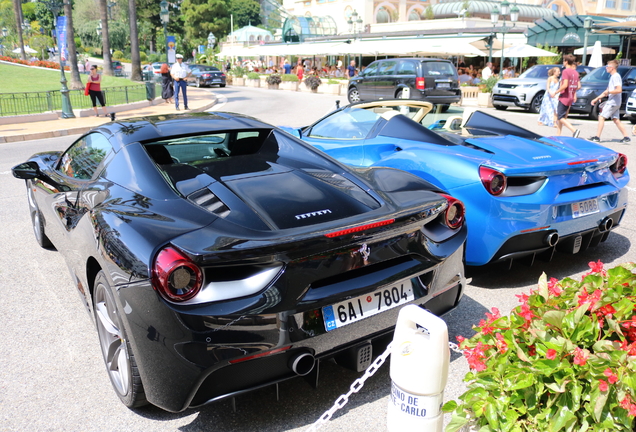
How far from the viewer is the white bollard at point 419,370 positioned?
1771 millimetres

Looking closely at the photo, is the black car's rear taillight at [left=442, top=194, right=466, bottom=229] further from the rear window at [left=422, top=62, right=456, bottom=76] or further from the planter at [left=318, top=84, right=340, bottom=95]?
the planter at [left=318, top=84, right=340, bottom=95]

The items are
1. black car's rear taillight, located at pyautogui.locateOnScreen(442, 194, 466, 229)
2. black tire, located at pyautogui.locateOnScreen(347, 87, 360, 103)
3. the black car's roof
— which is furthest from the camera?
black tire, located at pyautogui.locateOnScreen(347, 87, 360, 103)

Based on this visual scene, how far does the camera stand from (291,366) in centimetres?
255

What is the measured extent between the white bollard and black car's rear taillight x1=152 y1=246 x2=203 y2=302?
0.96 meters

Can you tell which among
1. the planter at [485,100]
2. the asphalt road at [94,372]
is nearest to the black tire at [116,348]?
the asphalt road at [94,372]

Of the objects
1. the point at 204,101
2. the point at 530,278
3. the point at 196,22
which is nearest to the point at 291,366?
the point at 530,278

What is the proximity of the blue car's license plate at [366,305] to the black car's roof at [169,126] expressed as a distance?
1603mm

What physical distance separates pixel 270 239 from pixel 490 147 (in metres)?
2.76

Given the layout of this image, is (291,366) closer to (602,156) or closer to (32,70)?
(602,156)

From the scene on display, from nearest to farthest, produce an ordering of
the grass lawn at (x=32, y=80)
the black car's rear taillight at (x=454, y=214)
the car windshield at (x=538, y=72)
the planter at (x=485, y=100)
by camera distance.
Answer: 1. the black car's rear taillight at (x=454, y=214)
2. the car windshield at (x=538, y=72)
3. the planter at (x=485, y=100)
4. the grass lawn at (x=32, y=80)

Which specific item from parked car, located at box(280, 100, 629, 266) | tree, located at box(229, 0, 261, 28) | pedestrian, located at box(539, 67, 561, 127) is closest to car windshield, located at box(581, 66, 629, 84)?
pedestrian, located at box(539, 67, 561, 127)

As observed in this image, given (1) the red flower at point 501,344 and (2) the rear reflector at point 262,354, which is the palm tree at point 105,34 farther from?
(1) the red flower at point 501,344

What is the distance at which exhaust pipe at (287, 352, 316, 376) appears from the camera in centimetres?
255

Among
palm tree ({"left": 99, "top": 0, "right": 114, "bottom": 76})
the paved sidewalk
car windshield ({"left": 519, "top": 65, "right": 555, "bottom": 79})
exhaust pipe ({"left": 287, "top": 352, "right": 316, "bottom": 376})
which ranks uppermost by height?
palm tree ({"left": 99, "top": 0, "right": 114, "bottom": 76})
